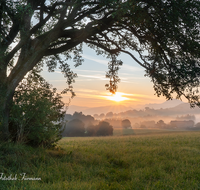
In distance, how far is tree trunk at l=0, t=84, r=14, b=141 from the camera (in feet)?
34.0

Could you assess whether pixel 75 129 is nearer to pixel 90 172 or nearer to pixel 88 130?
pixel 88 130

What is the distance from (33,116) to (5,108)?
1697mm

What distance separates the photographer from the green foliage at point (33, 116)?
1073cm

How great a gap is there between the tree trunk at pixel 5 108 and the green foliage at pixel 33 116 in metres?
0.33

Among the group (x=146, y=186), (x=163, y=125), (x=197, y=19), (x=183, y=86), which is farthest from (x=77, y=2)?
(x=163, y=125)

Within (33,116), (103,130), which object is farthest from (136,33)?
(103,130)

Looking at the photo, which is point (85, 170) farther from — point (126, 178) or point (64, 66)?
point (64, 66)

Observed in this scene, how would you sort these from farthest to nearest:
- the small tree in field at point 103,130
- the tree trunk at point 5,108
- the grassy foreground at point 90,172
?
the small tree in field at point 103,130 → the tree trunk at point 5,108 → the grassy foreground at point 90,172

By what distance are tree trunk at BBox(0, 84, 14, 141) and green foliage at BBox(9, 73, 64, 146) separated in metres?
0.33

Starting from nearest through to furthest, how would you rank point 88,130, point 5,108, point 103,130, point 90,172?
point 90,172 → point 5,108 → point 103,130 → point 88,130

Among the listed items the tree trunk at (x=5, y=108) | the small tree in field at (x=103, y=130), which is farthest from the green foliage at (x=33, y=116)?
the small tree in field at (x=103, y=130)

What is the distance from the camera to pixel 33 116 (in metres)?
11.0

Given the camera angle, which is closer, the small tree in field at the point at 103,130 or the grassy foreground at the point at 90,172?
the grassy foreground at the point at 90,172

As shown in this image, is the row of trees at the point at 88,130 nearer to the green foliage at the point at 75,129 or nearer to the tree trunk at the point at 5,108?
the green foliage at the point at 75,129
